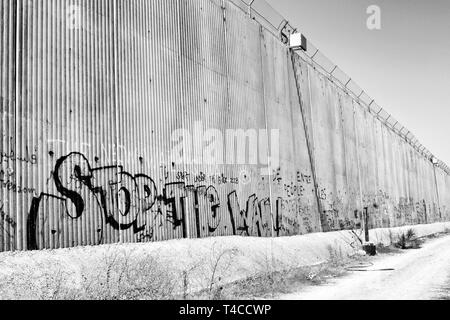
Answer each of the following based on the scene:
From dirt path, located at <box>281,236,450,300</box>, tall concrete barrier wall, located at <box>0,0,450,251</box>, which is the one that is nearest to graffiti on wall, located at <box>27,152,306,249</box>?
tall concrete barrier wall, located at <box>0,0,450,251</box>

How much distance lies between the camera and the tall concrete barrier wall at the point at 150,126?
869 cm

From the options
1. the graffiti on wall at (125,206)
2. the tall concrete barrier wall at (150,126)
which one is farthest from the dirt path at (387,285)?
the tall concrete barrier wall at (150,126)

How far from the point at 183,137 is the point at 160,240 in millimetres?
3124

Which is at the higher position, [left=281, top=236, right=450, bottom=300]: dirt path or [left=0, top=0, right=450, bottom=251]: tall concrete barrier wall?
[left=0, top=0, right=450, bottom=251]: tall concrete barrier wall

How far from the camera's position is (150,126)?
39.2ft

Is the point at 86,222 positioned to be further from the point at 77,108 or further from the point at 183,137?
the point at 183,137

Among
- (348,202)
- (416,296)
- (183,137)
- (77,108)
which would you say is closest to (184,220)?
(183,137)

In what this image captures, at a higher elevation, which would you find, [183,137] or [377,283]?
[183,137]

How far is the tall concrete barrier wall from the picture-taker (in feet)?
28.5

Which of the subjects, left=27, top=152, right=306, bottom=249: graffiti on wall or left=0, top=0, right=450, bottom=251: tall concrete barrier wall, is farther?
left=27, top=152, right=306, bottom=249: graffiti on wall

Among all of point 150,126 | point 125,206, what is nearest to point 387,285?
point 125,206

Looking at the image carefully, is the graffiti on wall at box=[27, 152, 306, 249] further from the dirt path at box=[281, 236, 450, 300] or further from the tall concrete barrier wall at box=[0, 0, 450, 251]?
the dirt path at box=[281, 236, 450, 300]

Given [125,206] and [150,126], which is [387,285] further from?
[150,126]

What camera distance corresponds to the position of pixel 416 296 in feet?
28.8
